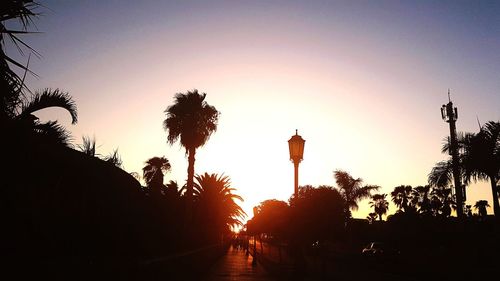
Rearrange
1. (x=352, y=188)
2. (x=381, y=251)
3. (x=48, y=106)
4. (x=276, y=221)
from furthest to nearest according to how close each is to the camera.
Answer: (x=352, y=188)
(x=276, y=221)
(x=381, y=251)
(x=48, y=106)

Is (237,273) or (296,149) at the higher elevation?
(296,149)

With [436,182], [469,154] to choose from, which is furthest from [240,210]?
[469,154]

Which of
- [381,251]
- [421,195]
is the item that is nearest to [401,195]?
[421,195]

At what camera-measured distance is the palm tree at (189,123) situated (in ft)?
93.5

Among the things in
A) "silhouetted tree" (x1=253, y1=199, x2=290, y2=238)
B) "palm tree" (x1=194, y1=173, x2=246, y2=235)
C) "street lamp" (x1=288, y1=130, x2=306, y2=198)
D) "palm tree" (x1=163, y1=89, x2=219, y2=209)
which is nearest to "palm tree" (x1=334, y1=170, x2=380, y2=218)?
"silhouetted tree" (x1=253, y1=199, x2=290, y2=238)

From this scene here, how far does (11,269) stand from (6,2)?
12.8 ft

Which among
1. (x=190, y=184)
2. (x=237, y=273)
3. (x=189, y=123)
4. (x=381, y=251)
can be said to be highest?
(x=189, y=123)

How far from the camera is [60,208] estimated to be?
28.9 feet

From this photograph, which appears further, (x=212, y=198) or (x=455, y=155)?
(x=212, y=198)

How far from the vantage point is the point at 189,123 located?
93.7ft

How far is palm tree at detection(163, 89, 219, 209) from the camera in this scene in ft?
93.5

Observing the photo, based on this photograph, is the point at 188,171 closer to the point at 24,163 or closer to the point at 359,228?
the point at 24,163

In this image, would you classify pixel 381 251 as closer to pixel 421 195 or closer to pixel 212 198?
pixel 212 198

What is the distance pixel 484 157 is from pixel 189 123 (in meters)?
18.3
